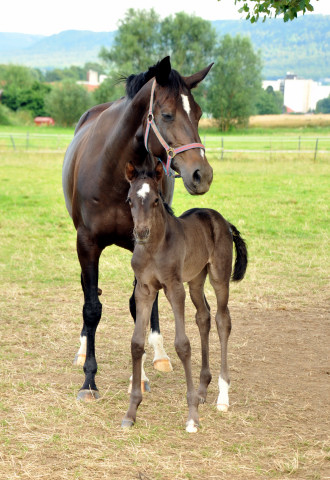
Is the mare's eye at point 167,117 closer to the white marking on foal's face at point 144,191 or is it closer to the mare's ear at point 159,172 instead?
the mare's ear at point 159,172

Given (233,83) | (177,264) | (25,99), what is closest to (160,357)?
(177,264)

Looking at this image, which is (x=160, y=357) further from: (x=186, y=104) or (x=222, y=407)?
(x=186, y=104)

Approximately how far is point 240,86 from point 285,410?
53258mm

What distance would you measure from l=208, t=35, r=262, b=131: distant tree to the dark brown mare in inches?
1970

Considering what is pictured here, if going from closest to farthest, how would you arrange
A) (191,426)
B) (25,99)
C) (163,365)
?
(191,426), (163,365), (25,99)

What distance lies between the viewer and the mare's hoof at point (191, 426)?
4039mm

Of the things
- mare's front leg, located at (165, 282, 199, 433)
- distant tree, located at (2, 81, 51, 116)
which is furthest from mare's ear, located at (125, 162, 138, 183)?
distant tree, located at (2, 81, 51, 116)

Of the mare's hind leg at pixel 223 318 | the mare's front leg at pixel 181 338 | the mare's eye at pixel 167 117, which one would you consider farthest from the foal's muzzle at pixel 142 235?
the mare's hind leg at pixel 223 318

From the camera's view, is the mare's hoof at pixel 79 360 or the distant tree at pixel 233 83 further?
the distant tree at pixel 233 83

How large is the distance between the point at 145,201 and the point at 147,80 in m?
1.15

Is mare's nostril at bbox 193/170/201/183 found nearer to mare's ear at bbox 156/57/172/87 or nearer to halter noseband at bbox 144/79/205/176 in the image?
halter noseband at bbox 144/79/205/176

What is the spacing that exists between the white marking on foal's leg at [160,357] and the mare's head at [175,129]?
189cm

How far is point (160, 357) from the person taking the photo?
544 centimetres

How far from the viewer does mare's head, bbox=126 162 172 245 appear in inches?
149
